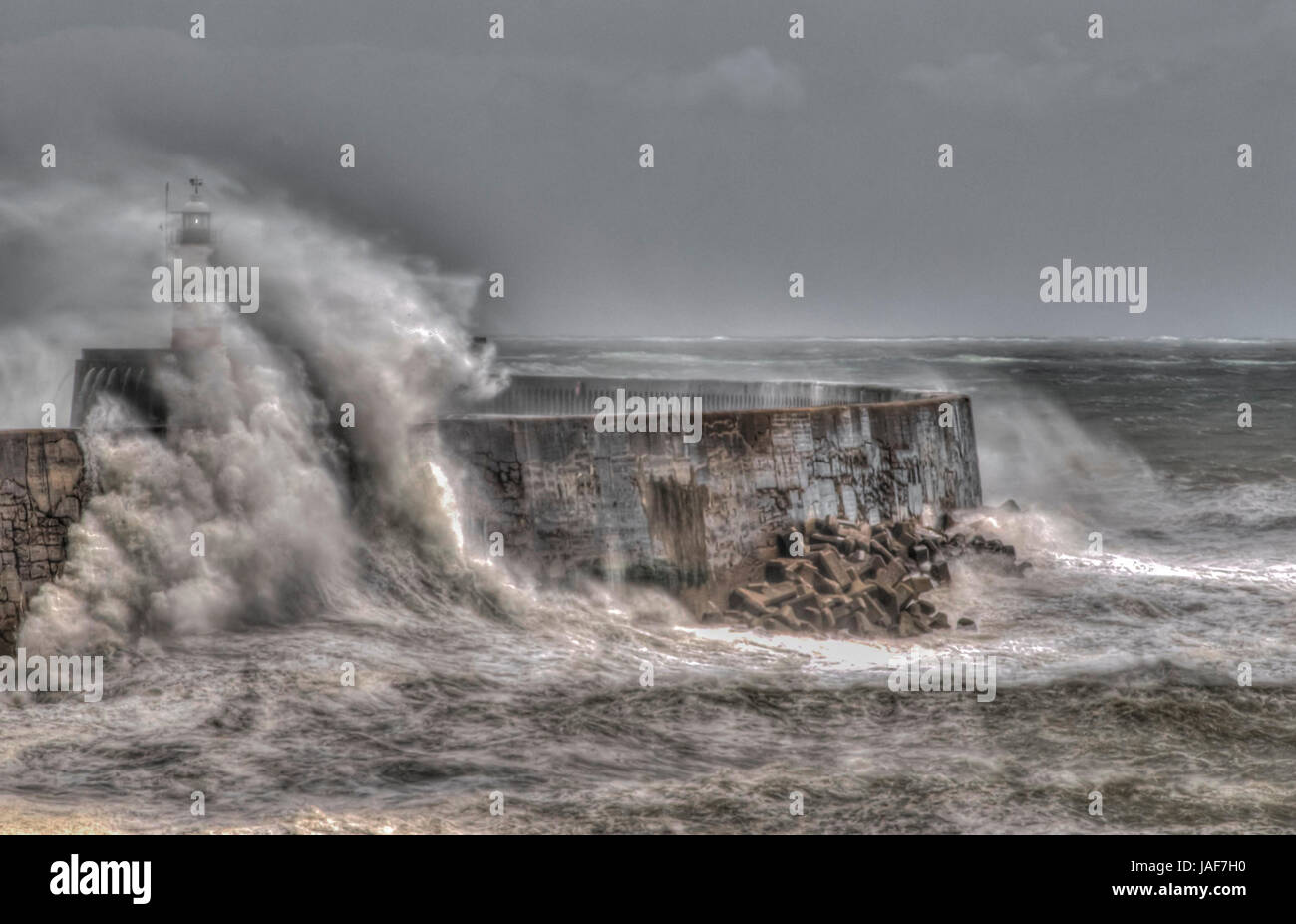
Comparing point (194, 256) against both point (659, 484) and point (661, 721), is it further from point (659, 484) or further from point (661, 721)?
point (661, 721)

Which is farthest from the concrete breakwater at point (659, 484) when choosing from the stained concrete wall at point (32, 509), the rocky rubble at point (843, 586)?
the stained concrete wall at point (32, 509)

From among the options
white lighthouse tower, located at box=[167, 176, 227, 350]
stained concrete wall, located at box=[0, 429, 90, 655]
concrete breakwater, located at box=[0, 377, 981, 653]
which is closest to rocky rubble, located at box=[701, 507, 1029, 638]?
concrete breakwater, located at box=[0, 377, 981, 653]

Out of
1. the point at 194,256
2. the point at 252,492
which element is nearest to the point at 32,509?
the point at 252,492

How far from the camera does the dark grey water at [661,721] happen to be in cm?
723

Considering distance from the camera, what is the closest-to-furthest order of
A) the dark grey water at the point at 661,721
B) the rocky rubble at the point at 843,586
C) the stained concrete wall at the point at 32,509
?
the dark grey water at the point at 661,721, the stained concrete wall at the point at 32,509, the rocky rubble at the point at 843,586

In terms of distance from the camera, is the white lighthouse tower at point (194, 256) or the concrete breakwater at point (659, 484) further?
the white lighthouse tower at point (194, 256)

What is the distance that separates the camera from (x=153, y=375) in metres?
16.1

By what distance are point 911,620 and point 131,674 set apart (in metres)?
6.28

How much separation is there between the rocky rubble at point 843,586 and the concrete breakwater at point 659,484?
0.30 m

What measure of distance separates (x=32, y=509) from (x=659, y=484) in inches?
201

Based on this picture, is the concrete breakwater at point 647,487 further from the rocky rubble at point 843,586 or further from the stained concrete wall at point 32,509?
the stained concrete wall at point 32,509

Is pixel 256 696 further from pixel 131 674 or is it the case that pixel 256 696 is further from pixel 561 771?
pixel 561 771

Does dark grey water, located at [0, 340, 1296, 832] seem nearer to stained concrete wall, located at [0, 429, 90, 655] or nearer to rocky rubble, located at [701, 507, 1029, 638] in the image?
rocky rubble, located at [701, 507, 1029, 638]
